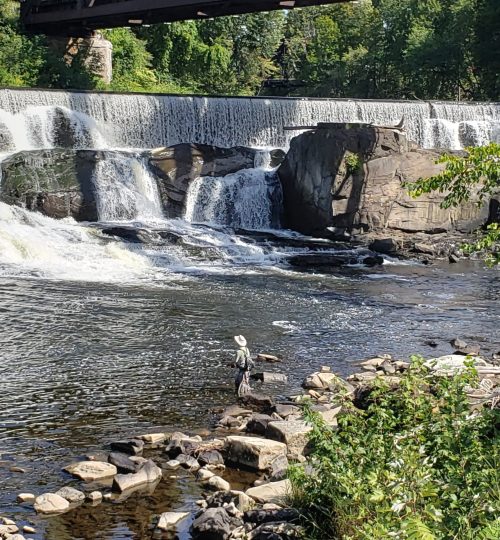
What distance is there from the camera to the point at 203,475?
10273 mm

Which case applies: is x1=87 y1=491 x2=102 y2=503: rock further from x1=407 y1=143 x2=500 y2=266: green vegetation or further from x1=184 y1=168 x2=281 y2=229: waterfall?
x1=184 y1=168 x2=281 y2=229: waterfall

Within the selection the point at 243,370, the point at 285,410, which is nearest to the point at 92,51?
the point at 243,370

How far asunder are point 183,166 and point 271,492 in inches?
918

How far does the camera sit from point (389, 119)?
40.0 meters

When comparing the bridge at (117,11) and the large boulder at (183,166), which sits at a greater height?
the bridge at (117,11)

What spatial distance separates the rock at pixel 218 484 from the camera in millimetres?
9930

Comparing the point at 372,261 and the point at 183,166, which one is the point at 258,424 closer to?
the point at 372,261

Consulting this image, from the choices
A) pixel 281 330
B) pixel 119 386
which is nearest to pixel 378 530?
pixel 119 386

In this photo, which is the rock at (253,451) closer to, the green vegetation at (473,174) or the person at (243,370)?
the person at (243,370)

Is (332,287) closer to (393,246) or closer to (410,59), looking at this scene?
(393,246)

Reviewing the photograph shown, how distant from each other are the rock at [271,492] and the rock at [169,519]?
74cm

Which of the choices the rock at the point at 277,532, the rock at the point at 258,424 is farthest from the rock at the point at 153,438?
the rock at the point at 277,532

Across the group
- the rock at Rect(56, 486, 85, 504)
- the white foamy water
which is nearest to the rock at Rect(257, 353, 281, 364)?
the rock at Rect(56, 486, 85, 504)

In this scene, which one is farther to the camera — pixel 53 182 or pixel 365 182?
pixel 365 182
